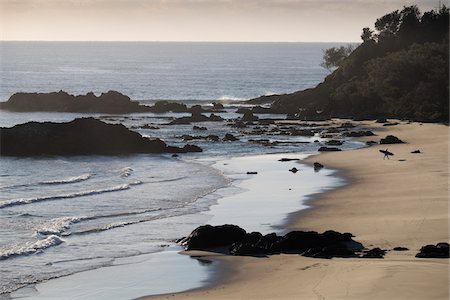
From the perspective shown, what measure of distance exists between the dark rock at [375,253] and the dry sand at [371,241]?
0.79 feet

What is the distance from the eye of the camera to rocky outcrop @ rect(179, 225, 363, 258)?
24250 millimetres

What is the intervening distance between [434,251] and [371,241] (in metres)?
3.39

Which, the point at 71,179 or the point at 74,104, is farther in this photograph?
the point at 74,104

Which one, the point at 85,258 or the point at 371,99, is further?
the point at 371,99

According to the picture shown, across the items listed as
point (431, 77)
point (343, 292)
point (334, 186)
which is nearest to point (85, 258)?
point (343, 292)

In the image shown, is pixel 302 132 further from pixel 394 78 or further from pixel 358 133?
pixel 394 78

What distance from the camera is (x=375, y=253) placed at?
23.5m

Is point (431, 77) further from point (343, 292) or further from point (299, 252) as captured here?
point (343, 292)

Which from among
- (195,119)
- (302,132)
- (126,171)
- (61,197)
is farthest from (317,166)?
(195,119)

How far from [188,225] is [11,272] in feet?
28.3

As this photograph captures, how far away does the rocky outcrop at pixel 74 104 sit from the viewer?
318 feet

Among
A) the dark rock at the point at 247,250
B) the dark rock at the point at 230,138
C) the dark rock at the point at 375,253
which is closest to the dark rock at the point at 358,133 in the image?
the dark rock at the point at 230,138

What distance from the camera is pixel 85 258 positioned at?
83.4 feet

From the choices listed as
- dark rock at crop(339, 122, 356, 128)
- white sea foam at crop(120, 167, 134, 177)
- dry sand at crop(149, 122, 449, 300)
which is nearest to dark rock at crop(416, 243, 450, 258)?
dry sand at crop(149, 122, 449, 300)
